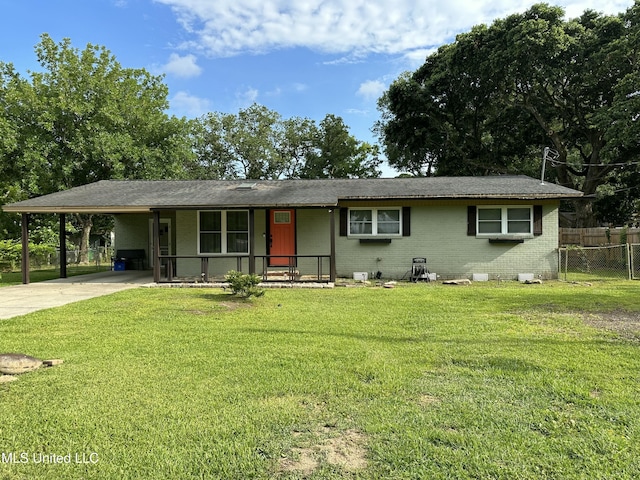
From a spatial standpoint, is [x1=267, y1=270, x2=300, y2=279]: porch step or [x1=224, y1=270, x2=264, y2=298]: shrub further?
[x1=267, y1=270, x2=300, y2=279]: porch step

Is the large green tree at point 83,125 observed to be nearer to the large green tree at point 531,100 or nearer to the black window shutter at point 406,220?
the large green tree at point 531,100

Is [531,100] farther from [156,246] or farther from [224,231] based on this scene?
[156,246]

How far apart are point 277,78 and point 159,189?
20579mm

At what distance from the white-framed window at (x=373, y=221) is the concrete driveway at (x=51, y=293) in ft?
21.8

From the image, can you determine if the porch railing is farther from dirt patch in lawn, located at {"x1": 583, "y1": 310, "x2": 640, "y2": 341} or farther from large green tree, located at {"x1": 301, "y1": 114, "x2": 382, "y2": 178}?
large green tree, located at {"x1": 301, "y1": 114, "x2": 382, "y2": 178}

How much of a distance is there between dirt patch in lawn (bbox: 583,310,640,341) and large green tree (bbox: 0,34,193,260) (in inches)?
834

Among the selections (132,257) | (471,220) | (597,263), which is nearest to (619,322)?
(471,220)

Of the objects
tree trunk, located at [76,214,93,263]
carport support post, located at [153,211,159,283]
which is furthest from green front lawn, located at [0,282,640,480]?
tree trunk, located at [76,214,93,263]

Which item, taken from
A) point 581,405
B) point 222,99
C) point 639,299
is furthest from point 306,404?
point 222,99

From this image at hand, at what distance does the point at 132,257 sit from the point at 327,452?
51.4ft

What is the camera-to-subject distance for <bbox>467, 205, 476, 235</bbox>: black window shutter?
1199cm

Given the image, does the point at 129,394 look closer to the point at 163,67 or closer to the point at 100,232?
the point at 163,67

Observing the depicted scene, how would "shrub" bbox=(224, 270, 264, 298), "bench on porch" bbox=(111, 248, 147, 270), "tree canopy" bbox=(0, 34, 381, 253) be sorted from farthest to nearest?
"tree canopy" bbox=(0, 34, 381, 253) < "bench on porch" bbox=(111, 248, 147, 270) < "shrub" bbox=(224, 270, 264, 298)

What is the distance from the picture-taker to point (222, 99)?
33531mm
